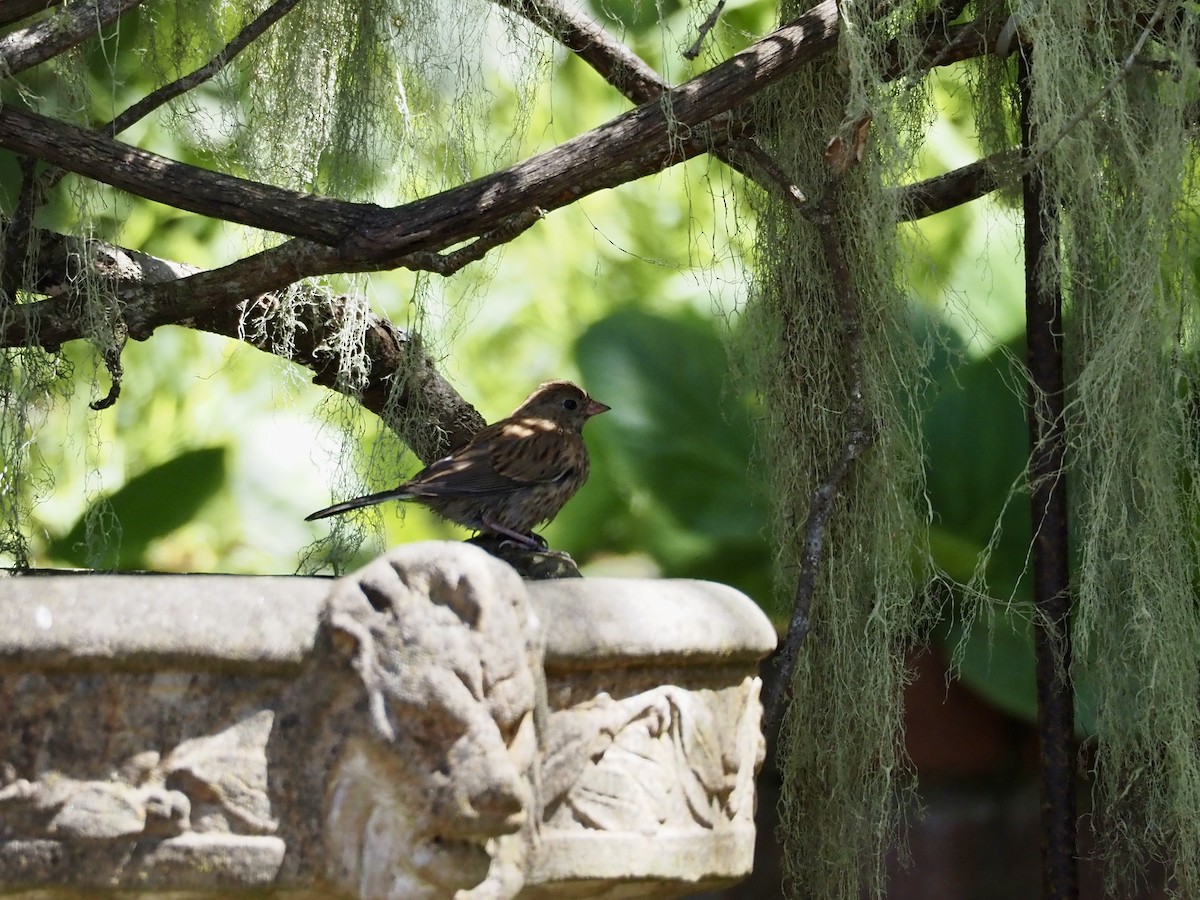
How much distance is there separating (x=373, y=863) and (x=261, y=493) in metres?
2.34

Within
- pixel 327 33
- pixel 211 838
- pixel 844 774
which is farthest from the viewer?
pixel 327 33

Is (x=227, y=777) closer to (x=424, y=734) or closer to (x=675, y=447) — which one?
(x=424, y=734)

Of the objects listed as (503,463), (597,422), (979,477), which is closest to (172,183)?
(503,463)

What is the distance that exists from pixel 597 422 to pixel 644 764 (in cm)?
197

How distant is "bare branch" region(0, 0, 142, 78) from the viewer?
6.72ft

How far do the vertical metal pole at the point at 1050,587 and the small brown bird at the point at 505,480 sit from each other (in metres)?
0.88

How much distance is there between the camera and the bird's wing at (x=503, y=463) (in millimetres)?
2539

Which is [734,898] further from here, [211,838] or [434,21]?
[211,838]

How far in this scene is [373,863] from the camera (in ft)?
4.37

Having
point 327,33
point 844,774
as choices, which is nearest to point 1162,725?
point 844,774

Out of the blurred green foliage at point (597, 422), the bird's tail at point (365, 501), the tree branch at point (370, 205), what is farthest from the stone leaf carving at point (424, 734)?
the blurred green foliage at point (597, 422)

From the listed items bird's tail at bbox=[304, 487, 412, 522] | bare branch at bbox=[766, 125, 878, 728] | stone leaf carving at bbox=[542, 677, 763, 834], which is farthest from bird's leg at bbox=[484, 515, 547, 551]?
stone leaf carving at bbox=[542, 677, 763, 834]

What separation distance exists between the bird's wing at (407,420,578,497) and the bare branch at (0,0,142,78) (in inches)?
35.9

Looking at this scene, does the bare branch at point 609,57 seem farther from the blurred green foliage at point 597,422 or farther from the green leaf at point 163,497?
the green leaf at point 163,497
